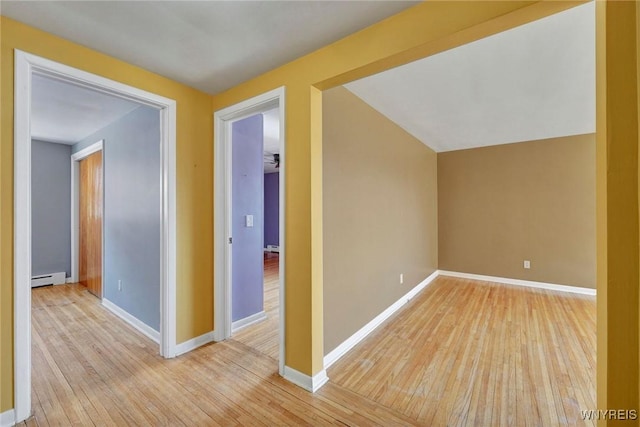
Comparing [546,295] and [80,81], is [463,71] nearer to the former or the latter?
[80,81]

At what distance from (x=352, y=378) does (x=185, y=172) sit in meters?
2.19

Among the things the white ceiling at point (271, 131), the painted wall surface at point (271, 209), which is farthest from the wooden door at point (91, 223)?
the painted wall surface at point (271, 209)

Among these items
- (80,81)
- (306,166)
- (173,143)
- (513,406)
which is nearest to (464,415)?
(513,406)

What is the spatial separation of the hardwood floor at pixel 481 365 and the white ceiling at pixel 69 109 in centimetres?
318

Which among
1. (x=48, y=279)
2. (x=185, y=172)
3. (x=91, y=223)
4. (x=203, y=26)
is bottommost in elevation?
(x=48, y=279)

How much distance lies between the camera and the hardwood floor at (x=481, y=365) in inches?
66.2

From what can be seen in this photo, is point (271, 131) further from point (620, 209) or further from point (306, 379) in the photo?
point (620, 209)

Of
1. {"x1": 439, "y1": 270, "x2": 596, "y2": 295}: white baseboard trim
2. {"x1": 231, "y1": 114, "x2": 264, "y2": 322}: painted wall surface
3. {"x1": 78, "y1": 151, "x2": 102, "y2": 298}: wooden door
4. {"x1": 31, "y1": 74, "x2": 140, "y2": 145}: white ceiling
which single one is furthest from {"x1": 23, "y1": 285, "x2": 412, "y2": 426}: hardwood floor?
{"x1": 439, "y1": 270, "x2": 596, "y2": 295}: white baseboard trim

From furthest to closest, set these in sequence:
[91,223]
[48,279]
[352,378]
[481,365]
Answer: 1. [48,279]
2. [91,223]
3. [481,365]
4. [352,378]

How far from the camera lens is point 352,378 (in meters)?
2.01

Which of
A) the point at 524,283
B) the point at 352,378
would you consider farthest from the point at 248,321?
the point at 524,283

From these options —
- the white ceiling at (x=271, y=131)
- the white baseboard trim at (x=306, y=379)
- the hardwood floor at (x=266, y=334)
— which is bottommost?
the hardwood floor at (x=266, y=334)

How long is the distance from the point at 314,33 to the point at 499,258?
4817 millimetres

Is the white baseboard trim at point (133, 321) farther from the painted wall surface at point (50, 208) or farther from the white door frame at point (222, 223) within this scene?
the painted wall surface at point (50, 208)
